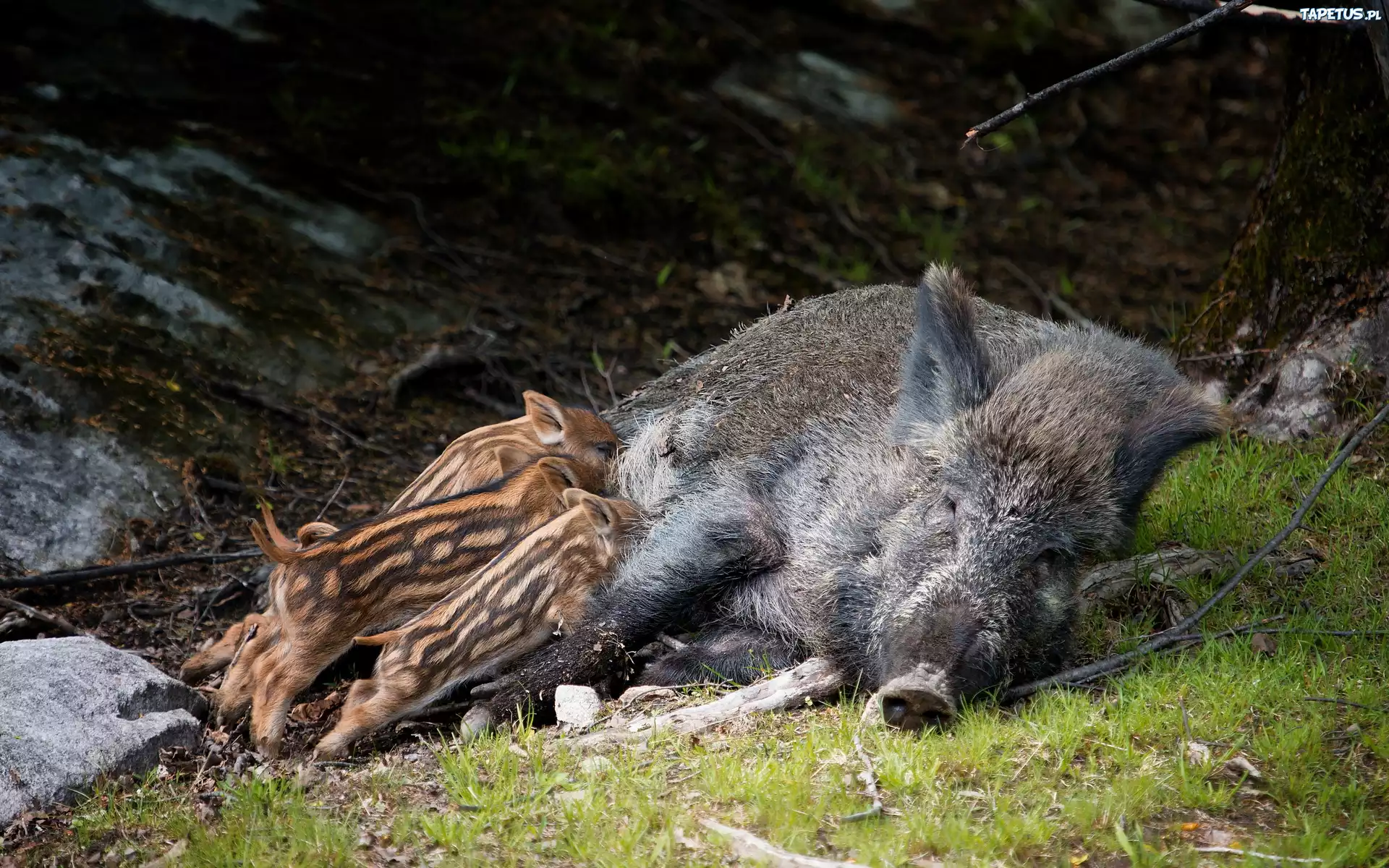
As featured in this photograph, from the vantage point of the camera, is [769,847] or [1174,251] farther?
[1174,251]

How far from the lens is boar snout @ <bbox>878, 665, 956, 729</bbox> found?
3201 millimetres

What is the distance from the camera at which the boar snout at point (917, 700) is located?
10.5 feet

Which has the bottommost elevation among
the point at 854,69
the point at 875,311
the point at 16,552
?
the point at 16,552

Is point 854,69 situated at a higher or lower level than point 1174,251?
higher

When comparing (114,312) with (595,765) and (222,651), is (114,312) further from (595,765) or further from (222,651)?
(595,765)

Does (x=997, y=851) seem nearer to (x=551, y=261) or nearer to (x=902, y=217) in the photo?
(x=551, y=261)

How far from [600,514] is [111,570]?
1960 millimetres

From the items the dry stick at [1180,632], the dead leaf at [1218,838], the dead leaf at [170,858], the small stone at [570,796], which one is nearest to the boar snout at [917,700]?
the dry stick at [1180,632]

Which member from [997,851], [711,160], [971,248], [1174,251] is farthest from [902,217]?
[997,851]

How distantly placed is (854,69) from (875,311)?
562 centimetres

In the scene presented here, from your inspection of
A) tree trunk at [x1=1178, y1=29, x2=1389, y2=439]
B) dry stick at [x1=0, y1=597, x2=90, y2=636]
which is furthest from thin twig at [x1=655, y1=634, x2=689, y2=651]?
tree trunk at [x1=1178, y1=29, x2=1389, y2=439]

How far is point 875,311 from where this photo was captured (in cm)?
484

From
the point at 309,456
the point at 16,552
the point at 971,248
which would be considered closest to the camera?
the point at 16,552

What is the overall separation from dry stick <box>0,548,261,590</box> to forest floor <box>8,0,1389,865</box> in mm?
112
